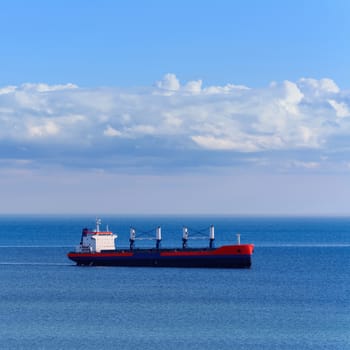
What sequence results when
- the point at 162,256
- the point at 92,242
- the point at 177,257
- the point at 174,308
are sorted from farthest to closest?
the point at 92,242
the point at 162,256
the point at 177,257
the point at 174,308

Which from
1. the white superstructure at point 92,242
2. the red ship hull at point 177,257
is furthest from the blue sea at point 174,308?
the white superstructure at point 92,242

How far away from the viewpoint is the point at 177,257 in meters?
117

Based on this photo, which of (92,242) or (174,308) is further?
(92,242)

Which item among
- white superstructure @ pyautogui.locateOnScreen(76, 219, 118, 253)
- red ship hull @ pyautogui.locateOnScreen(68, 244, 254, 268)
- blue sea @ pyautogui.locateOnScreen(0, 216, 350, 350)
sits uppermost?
white superstructure @ pyautogui.locateOnScreen(76, 219, 118, 253)

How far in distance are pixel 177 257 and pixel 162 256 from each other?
209 cm

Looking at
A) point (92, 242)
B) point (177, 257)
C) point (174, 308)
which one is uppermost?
point (92, 242)

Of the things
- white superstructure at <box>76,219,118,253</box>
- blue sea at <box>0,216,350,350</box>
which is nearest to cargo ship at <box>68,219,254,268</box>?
white superstructure at <box>76,219,118,253</box>

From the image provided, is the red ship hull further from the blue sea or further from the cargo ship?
the blue sea

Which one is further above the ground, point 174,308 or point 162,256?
point 162,256

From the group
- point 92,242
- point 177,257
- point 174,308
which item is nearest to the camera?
point 174,308

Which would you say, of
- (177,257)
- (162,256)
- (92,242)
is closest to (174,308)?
(177,257)

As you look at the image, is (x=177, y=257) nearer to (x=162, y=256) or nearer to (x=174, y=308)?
(x=162, y=256)

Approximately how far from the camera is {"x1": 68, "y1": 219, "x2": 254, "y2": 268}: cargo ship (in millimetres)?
114188

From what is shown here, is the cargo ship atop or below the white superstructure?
below
